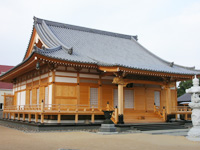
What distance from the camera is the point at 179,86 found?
62.2 metres

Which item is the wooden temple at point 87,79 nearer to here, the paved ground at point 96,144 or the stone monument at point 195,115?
the paved ground at point 96,144

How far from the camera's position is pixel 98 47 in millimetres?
24125

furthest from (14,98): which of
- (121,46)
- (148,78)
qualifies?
(148,78)

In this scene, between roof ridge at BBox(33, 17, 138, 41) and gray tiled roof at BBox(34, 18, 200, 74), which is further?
roof ridge at BBox(33, 17, 138, 41)

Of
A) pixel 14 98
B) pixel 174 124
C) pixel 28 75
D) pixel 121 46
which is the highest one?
pixel 121 46

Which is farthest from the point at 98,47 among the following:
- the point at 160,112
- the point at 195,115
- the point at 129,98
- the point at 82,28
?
the point at 195,115

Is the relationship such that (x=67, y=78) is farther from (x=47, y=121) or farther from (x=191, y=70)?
(x=191, y=70)

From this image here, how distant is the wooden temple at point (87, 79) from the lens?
17.8 metres

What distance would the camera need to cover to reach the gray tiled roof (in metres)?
20.8

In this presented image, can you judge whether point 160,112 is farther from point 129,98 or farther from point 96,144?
point 96,144

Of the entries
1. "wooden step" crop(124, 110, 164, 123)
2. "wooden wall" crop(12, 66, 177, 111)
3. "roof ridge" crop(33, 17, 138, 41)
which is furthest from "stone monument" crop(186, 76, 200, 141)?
"roof ridge" crop(33, 17, 138, 41)

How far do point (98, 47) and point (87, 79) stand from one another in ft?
18.2

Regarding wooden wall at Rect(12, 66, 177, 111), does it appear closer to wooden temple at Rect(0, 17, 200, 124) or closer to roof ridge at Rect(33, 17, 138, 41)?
wooden temple at Rect(0, 17, 200, 124)

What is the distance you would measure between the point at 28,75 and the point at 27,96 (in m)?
2.01
